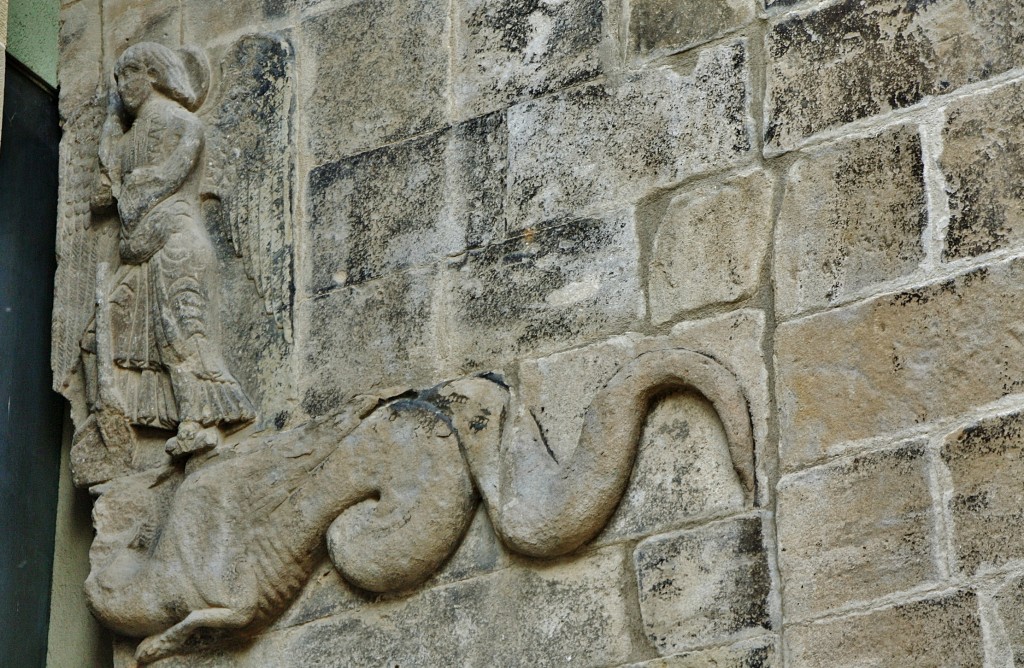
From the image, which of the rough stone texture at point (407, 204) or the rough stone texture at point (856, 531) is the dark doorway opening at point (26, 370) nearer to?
the rough stone texture at point (407, 204)

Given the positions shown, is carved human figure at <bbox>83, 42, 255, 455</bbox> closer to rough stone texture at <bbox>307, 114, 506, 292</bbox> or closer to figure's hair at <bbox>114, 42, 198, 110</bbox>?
figure's hair at <bbox>114, 42, 198, 110</bbox>

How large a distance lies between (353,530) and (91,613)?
0.84m

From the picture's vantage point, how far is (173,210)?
18.0 feet

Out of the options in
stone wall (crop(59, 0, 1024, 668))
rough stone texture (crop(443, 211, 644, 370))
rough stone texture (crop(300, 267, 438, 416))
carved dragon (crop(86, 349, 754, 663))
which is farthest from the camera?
rough stone texture (crop(300, 267, 438, 416))

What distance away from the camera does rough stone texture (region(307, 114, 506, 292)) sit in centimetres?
510

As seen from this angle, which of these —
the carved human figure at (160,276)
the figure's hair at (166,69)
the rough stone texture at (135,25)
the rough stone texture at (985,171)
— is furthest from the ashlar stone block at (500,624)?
the rough stone texture at (135,25)

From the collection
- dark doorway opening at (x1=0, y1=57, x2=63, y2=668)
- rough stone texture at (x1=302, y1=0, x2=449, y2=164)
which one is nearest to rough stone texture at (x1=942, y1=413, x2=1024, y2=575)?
rough stone texture at (x1=302, y1=0, x2=449, y2=164)

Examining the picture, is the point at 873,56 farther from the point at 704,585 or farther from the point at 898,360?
the point at 704,585

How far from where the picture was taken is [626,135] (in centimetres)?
495

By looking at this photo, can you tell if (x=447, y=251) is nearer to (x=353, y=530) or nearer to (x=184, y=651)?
(x=353, y=530)

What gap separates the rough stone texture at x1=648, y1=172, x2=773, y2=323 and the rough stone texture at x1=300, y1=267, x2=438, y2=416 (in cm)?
63

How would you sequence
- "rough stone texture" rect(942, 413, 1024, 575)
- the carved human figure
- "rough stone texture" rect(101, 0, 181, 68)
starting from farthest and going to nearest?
"rough stone texture" rect(101, 0, 181, 68)
the carved human figure
"rough stone texture" rect(942, 413, 1024, 575)

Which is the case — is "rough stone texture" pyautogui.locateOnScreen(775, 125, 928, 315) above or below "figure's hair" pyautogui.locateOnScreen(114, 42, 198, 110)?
below

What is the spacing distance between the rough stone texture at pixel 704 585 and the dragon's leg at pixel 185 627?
3.50ft
